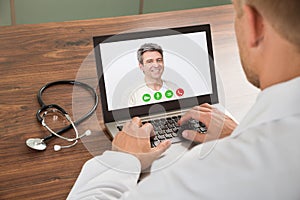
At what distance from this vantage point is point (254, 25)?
3.17ft

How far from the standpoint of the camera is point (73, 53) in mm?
1775

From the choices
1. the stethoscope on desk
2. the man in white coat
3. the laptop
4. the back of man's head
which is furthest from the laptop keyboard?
the back of man's head

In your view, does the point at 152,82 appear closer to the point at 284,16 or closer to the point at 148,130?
the point at 148,130

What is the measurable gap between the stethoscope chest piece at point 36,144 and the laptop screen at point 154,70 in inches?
7.3

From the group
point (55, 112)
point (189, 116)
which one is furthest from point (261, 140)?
point (55, 112)

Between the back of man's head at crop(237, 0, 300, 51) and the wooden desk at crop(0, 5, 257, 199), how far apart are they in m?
0.65

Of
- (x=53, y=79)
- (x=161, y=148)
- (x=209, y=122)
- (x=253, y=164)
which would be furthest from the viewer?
(x=53, y=79)

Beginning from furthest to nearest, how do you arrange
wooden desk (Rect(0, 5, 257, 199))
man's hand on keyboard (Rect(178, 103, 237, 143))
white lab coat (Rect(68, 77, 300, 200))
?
1. man's hand on keyboard (Rect(178, 103, 237, 143))
2. wooden desk (Rect(0, 5, 257, 199))
3. white lab coat (Rect(68, 77, 300, 200))

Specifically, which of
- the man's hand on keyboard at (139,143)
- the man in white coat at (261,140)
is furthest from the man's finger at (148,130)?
the man in white coat at (261,140)

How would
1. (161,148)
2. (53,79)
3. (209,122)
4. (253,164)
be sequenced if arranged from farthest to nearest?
(53,79)
(209,122)
(161,148)
(253,164)

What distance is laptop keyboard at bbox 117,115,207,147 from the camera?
57.3 inches

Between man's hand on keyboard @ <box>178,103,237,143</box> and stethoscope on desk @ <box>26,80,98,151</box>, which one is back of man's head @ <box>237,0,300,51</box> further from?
stethoscope on desk @ <box>26,80,98,151</box>

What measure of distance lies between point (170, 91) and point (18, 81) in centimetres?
45

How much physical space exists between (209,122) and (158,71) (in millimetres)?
194
